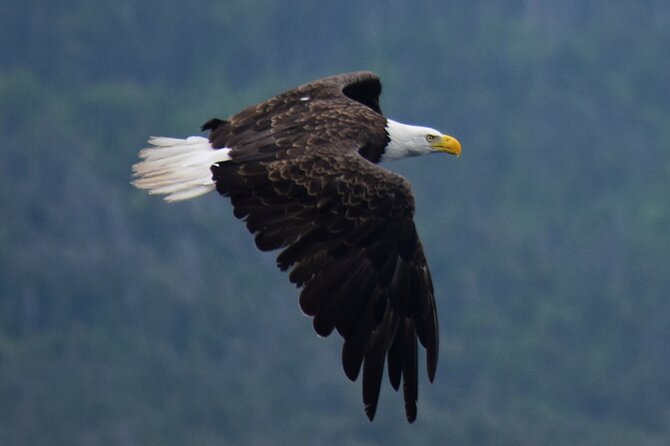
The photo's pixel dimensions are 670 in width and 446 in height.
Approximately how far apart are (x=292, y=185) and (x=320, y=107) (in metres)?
1.84

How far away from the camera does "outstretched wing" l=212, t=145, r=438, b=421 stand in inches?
406

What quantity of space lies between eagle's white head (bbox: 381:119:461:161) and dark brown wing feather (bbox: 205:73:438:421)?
1.72 metres

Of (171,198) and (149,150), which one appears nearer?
(171,198)

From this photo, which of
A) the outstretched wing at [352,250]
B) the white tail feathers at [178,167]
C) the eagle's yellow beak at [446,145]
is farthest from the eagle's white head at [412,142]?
the outstretched wing at [352,250]

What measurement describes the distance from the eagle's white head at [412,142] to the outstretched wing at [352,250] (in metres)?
2.05

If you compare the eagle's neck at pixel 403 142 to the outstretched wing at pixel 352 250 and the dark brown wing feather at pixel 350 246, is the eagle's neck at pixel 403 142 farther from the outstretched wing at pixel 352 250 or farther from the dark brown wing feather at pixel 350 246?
the outstretched wing at pixel 352 250

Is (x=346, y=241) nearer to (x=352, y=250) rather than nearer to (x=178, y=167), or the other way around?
(x=352, y=250)

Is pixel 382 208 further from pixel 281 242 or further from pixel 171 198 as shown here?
pixel 171 198

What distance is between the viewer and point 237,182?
10.9 m

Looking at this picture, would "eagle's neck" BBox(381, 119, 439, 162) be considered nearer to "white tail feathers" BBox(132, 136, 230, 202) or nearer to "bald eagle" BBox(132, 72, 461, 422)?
"bald eagle" BBox(132, 72, 461, 422)

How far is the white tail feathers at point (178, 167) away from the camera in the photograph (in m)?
11.6

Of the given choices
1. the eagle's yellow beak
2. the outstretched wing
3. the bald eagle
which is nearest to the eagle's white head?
the eagle's yellow beak

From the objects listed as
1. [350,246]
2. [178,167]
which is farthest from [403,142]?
[350,246]

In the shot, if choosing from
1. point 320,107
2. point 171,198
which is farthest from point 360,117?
point 171,198
